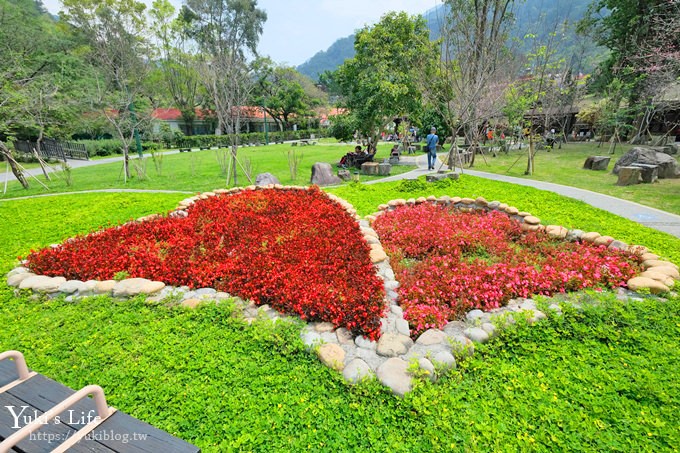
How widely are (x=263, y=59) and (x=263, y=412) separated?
43094 millimetres

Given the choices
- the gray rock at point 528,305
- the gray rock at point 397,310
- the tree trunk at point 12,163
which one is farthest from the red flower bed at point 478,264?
the tree trunk at point 12,163

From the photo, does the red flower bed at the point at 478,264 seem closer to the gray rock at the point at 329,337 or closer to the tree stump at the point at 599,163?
the gray rock at the point at 329,337

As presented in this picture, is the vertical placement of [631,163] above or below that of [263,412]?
above

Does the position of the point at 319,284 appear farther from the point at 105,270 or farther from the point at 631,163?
the point at 631,163

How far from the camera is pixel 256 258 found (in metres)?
4.32

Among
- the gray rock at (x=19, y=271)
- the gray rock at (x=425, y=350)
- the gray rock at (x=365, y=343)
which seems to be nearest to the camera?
the gray rock at (x=425, y=350)

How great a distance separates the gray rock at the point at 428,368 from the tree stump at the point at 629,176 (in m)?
11.3

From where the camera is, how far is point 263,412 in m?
2.30

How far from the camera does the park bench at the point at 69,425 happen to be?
1446mm

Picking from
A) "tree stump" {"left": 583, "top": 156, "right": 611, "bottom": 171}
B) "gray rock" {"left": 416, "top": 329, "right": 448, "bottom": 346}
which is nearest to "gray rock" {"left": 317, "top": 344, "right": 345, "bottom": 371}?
"gray rock" {"left": 416, "top": 329, "right": 448, "bottom": 346}

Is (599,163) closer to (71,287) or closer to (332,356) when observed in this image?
(332,356)

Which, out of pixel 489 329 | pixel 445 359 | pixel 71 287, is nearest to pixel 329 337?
pixel 445 359

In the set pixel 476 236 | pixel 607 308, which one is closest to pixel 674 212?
pixel 476 236

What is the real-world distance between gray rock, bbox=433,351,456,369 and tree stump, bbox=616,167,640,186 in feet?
36.4
